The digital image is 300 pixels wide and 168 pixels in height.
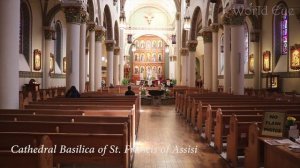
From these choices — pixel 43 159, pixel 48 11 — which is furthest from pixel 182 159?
pixel 48 11

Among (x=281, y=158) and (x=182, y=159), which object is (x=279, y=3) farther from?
(x=281, y=158)

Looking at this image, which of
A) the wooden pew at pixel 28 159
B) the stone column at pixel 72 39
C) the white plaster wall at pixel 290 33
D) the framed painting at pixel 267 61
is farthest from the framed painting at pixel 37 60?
the wooden pew at pixel 28 159

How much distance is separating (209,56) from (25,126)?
66.5 ft

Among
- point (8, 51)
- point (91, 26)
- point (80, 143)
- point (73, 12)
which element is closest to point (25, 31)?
point (91, 26)

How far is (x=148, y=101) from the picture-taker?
2611cm

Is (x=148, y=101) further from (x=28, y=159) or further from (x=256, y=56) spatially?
Result: (x=28, y=159)

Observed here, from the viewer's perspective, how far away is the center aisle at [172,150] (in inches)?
289

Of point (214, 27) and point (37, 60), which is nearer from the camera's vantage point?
point (214, 27)

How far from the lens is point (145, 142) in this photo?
9.93 meters

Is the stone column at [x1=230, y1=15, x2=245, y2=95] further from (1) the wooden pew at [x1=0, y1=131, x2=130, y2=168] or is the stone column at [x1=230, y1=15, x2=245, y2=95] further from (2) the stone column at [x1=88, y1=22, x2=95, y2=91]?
(1) the wooden pew at [x1=0, y1=131, x2=130, y2=168]

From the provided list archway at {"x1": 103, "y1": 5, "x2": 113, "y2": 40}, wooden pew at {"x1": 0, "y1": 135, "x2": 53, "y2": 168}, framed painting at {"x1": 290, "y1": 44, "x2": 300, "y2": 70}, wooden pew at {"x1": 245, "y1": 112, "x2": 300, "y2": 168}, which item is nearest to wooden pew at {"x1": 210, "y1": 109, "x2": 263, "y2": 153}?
wooden pew at {"x1": 245, "y1": 112, "x2": 300, "y2": 168}

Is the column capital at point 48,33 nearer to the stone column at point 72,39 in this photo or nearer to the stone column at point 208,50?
the stone column at point 72,39

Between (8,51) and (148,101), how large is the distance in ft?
58.5

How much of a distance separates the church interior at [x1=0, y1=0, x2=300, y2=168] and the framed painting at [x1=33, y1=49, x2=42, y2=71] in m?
0.07
